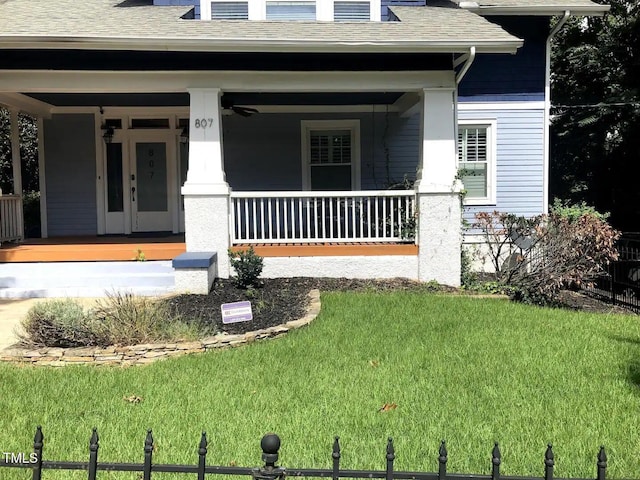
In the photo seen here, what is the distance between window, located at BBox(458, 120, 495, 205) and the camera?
1265cm

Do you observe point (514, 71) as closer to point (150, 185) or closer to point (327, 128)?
point (327, 128)

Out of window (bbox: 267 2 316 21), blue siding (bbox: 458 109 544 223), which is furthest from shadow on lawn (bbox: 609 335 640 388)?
window (bbox: 267 2 316 21)

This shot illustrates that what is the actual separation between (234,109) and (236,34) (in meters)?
2.62

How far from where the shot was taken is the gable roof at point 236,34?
843 cm

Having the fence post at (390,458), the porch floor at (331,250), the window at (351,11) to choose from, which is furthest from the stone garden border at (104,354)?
the window at (351,11)

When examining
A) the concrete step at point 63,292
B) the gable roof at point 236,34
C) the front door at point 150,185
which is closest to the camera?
the gable roof at point 236,34

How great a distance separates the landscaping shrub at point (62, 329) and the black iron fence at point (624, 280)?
897 centimetres

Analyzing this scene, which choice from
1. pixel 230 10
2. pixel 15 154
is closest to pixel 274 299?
pixel 230 10

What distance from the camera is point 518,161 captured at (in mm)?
12664

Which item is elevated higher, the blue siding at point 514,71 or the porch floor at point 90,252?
the blue siding at point 514,71

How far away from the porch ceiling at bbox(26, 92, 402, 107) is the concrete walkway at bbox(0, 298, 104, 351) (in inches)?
176

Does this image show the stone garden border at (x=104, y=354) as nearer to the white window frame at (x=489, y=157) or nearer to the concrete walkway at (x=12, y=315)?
the concrete walkway at (x=12, y=315)

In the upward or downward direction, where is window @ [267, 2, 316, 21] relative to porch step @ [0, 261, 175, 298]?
upward

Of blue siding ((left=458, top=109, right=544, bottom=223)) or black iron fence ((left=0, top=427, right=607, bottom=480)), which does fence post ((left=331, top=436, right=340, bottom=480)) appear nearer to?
black iron fence ((left=0, top=427, right=607, bottom=480))
